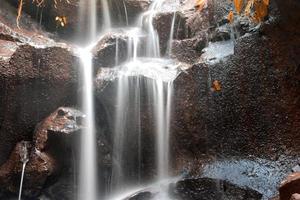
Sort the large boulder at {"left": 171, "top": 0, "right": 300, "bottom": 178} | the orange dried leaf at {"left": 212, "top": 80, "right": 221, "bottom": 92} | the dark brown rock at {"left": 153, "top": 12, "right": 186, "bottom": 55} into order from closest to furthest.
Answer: the large boulder at {"left": 171, "top": 0, "right": 300, "bottom": 178} < the orange dried leaf at {"left": 212, "top": 80, "right": 221, "bottom": 92} < the dark brown rock at {"left": 153, "top": 12, "right": 186, "bottom": 55}

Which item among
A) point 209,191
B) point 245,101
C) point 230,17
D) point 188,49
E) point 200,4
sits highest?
point 200,4

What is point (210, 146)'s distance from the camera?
21.3 ft

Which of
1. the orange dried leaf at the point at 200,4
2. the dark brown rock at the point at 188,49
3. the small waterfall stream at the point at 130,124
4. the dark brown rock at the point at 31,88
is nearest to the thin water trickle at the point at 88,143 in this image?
the small waterfall stream at the point at 130,124

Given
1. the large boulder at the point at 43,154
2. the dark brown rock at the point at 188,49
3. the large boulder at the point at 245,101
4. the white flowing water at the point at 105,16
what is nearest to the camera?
the large boulder at the point at 245,101

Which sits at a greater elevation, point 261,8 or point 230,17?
point 230,17

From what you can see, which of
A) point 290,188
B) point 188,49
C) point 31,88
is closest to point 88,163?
point 31,88

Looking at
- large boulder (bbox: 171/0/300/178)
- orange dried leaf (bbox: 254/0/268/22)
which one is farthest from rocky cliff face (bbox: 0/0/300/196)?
orange dried leaf (bbox: 254/0/268/22)

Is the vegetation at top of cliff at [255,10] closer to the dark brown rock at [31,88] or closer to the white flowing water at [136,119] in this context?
the white flowing water at [136,119]

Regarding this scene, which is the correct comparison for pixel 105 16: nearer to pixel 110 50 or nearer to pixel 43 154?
pixel 110 50

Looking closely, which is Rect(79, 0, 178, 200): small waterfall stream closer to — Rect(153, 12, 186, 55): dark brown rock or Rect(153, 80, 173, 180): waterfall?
Rect(153, 80, 173, 180): waterfall

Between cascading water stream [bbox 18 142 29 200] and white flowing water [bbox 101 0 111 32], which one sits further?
white flowing water [bbox 101 0 111 32]

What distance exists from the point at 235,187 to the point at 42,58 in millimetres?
4595

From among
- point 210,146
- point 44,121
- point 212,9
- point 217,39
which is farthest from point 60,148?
point 212,9

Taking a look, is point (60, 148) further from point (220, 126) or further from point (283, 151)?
point (283, 151)
